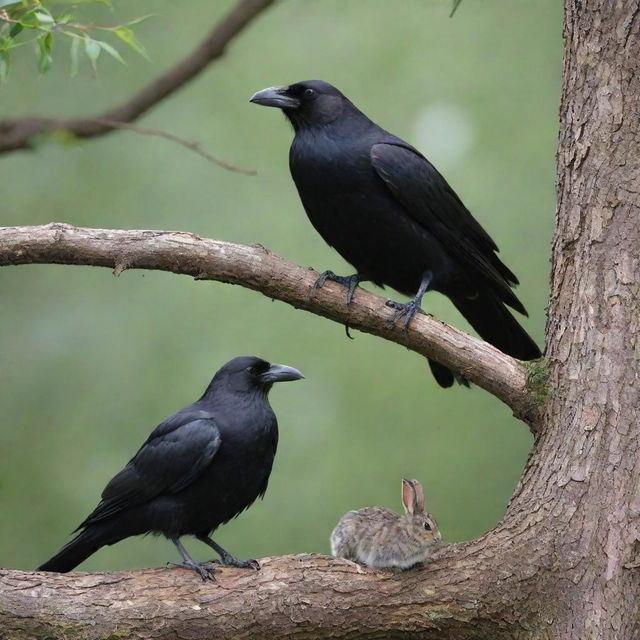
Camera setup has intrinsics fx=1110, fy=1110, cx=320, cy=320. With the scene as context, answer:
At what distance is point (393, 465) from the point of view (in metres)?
7.36

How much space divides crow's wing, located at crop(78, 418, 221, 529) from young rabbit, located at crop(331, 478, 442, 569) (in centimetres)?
58

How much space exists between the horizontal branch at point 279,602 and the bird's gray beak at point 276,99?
6.43ft

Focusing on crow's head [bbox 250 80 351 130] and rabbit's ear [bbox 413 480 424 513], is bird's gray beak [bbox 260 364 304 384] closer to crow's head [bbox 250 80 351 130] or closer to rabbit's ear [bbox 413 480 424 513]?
rabbit's ear [bbox 413 480 424 513]

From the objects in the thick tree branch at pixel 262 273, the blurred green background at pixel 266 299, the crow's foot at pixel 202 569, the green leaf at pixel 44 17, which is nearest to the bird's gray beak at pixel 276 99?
the thick tree branch at pixel 262 273

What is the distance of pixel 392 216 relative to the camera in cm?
445

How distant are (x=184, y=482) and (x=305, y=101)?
1.70 metres

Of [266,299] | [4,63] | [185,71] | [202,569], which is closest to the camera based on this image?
[202,569]

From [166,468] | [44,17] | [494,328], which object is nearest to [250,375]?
[166,468]

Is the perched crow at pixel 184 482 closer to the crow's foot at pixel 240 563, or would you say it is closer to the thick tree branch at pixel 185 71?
the crow's foot at pixel 240 563

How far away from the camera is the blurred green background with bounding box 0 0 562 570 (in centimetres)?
734

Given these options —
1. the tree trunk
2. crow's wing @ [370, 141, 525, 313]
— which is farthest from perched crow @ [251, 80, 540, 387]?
the tree trunk

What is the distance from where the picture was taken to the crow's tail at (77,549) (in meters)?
4.14

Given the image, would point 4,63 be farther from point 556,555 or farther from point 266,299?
point 266,299

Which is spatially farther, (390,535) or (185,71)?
(185,71)
